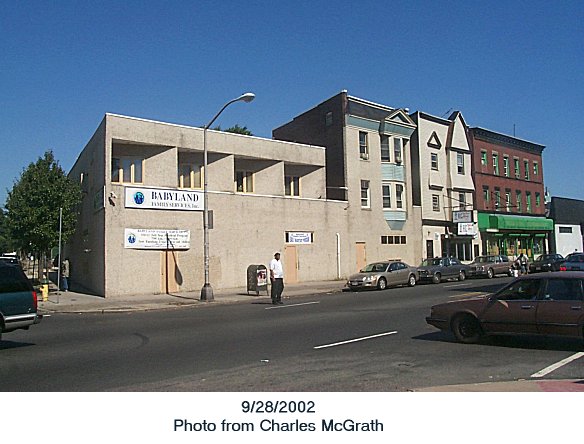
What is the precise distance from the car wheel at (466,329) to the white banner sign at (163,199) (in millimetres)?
17562

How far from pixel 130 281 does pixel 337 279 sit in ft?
42.1

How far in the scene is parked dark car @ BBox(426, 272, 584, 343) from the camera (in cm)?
765

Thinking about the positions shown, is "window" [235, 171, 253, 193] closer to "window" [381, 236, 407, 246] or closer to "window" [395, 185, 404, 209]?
"window" [381, 236, 407, 246]

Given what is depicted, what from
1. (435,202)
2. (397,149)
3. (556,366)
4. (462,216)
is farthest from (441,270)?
(556,366)

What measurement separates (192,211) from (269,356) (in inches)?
732

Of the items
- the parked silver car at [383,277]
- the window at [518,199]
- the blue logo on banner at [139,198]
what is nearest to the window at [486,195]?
the window at [518,199]

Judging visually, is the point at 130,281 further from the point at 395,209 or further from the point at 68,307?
the point at 395,209

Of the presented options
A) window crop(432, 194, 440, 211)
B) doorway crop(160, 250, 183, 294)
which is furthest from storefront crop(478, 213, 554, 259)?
doorway crop(160, 250, 183, 294)

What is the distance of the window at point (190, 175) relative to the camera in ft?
86.6

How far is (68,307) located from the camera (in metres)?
18.6

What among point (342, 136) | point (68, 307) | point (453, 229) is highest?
point (342, 136)

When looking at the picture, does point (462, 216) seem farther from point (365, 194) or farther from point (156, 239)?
point (156, 239)

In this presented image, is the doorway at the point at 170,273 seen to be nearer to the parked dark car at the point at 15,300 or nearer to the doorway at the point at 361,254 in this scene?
the doorway at the point at 361,254
